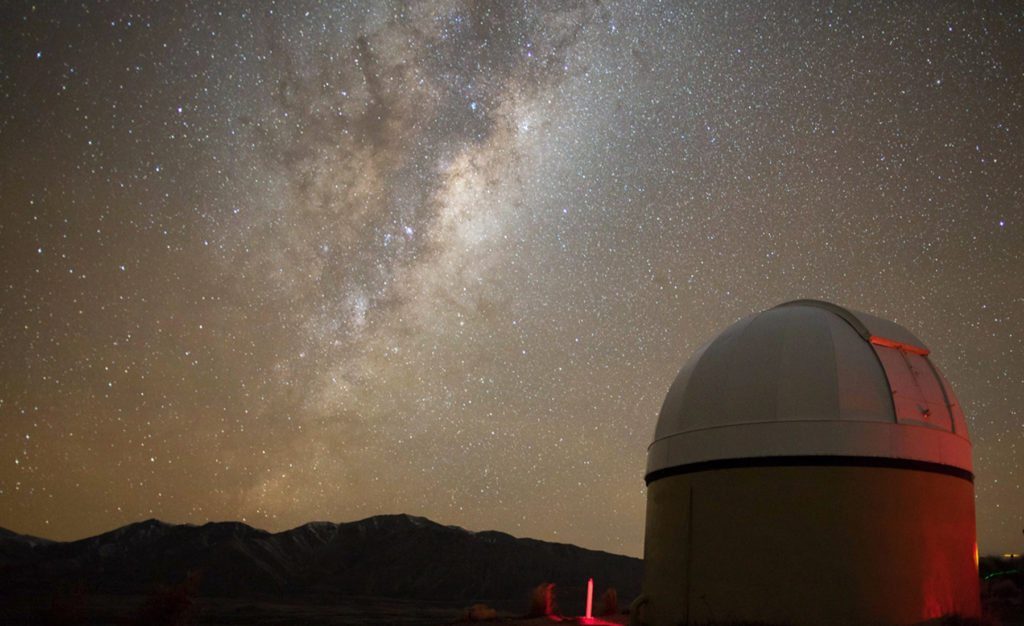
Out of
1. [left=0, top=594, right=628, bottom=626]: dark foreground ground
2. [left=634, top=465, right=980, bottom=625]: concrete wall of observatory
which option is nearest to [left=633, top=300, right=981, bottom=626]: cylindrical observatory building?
[left=634, top=465, right=980, bottom=625]: concrete wall of observatory

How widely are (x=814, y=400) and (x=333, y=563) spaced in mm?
73623

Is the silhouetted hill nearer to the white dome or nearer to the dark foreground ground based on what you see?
the dark foreground ground

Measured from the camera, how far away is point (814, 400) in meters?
10.7

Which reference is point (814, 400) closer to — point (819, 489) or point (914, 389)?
point (819, 489)

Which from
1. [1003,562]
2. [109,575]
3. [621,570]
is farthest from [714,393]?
[109,575]

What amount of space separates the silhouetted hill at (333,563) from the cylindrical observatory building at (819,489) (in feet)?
158

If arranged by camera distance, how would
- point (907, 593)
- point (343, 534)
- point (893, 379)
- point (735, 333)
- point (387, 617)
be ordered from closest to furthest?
point (907, 593) → point (893, 379) → point (735, 333) → point (387, 617) → point (343, 534)

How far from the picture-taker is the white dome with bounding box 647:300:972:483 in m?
10.4

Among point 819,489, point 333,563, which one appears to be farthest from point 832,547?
point 333,563

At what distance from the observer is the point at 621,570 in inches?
2753

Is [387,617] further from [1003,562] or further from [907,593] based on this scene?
[907,593]

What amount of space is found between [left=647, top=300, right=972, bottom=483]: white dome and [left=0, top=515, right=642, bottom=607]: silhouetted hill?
4804 cm

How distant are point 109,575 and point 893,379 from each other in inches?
2817

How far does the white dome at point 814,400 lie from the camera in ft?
34.2
